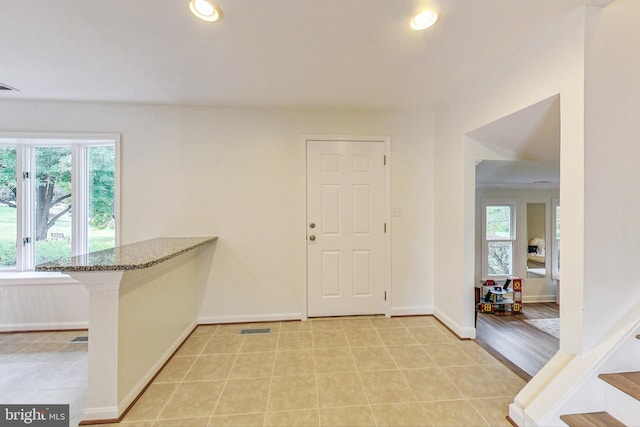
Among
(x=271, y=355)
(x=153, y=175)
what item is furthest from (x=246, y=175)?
(x=271, y=355)

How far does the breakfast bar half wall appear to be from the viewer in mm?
1504

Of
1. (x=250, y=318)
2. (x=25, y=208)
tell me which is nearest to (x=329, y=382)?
(x=250, y=318)

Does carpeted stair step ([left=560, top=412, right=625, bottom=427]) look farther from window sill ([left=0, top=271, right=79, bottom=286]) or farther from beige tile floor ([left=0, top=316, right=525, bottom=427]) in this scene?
window sill ([left=0, top=271, right=79, bottom=286])

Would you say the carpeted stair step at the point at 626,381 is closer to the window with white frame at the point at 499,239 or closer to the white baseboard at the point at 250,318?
the white baseboard at the point at 250,318

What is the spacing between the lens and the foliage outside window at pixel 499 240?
5.08 m

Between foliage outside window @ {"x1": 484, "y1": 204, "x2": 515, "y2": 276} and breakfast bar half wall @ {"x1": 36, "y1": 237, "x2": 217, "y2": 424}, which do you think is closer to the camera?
breakfast bar half wall @ {"x1": 36, "y1": 237, "x2": 217, "y2": 424}

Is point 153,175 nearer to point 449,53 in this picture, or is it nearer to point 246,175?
point 246,175

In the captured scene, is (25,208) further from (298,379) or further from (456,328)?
(456,328)

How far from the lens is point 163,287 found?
6.97 ft

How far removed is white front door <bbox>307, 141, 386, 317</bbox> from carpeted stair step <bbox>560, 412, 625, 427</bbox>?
175 cm

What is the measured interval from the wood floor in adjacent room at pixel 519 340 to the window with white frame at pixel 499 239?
81cm

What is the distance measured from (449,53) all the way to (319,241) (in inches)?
79.6

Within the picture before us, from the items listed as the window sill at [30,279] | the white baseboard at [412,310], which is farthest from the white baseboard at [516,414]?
the window sill at [30,279]

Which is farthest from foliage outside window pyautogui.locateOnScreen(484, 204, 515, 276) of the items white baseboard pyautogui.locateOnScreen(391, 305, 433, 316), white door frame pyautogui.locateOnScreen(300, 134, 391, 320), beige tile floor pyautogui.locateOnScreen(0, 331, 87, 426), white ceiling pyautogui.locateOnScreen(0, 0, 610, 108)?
beige tile floor pyautogui.locateOnScreen(0, 331, 87, 426)
